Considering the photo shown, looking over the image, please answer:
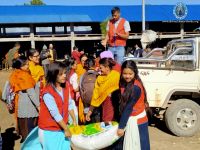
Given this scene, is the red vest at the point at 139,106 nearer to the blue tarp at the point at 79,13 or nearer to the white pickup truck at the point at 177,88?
the white pickup truck at the point at 177,88

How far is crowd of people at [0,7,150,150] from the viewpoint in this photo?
168 inches

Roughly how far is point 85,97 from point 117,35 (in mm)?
1646

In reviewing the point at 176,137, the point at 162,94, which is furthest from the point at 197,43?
the point at 176,137

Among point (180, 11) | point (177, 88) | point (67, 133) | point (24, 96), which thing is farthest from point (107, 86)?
point (180, 11)

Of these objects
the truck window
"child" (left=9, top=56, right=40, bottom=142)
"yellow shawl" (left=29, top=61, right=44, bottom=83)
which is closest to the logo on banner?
the truck window

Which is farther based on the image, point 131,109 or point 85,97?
point 85,97

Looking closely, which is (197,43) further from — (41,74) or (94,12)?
(94,12)

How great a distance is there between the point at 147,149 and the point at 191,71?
9.35 ft

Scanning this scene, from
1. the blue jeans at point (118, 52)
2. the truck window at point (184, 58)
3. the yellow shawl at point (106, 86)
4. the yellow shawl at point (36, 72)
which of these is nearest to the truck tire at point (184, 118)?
the truck window at point (184, 58)

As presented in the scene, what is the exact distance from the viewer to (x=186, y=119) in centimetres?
722

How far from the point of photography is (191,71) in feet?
23.5

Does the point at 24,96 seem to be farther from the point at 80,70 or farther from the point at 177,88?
the point at 177,88

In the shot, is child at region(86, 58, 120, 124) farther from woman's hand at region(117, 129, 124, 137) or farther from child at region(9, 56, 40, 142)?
child at region(9, 56, 40, 142)

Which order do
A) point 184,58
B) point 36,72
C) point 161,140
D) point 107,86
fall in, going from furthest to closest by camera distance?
point 184,58, point 161,140, point 36,72, point 107,86
